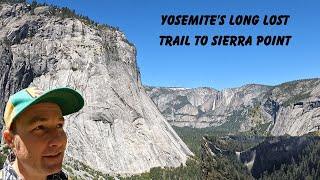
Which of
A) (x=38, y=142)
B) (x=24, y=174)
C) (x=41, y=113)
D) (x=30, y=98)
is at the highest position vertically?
(x=30, y=98)

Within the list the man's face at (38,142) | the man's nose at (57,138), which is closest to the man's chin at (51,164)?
the man's face at (38,142)

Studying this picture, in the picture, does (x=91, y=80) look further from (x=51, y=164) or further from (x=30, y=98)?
(x=51, y=164)

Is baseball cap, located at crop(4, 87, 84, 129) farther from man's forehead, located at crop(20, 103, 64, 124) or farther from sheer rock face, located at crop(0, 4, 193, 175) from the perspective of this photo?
sheer rock face, located at crop(0, 4, 193, 175)

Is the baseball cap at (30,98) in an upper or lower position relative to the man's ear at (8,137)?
upper

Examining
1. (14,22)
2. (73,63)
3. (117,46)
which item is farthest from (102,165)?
(14,22)

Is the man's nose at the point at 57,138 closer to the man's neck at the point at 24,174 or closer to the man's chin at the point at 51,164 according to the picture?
the man's chin at the point at 51,164

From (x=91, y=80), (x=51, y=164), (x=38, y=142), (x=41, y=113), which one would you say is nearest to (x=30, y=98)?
(x=41, y=113)
